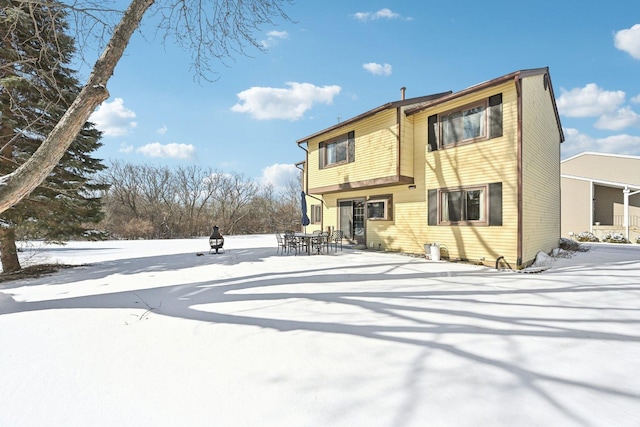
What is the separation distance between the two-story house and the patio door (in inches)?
1.8

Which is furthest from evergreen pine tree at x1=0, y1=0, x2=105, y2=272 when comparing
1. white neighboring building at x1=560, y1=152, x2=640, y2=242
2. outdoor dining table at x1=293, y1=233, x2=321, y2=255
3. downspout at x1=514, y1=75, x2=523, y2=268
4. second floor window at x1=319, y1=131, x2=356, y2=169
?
white neighboring building at x1=560, y1=152, x2=640, y2=242

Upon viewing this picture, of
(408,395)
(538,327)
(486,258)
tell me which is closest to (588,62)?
(486,258)

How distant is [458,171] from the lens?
8.93 meters

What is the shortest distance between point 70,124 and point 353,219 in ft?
34.1

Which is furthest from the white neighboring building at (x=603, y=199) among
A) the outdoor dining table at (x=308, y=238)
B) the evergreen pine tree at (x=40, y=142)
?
the evergreen pine tree at (x=40, y=142)

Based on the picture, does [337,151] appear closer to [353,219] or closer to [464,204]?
[353,219]

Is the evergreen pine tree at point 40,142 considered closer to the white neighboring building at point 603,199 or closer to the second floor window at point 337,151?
the second floor window at point 337,151

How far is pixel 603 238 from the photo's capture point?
1650 centimetres

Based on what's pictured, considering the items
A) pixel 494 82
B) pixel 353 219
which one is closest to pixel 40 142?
pixel 353 219

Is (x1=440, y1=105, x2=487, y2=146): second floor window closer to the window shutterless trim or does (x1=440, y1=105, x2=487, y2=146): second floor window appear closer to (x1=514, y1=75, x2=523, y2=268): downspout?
(x1=514, y1=75, x2=523, y2=268): downspout

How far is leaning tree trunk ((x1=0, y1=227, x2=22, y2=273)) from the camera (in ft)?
26.1

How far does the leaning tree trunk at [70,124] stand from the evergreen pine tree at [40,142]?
3723mm

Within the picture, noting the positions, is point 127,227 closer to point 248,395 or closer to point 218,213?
point 218,213

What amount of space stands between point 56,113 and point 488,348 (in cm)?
1145
